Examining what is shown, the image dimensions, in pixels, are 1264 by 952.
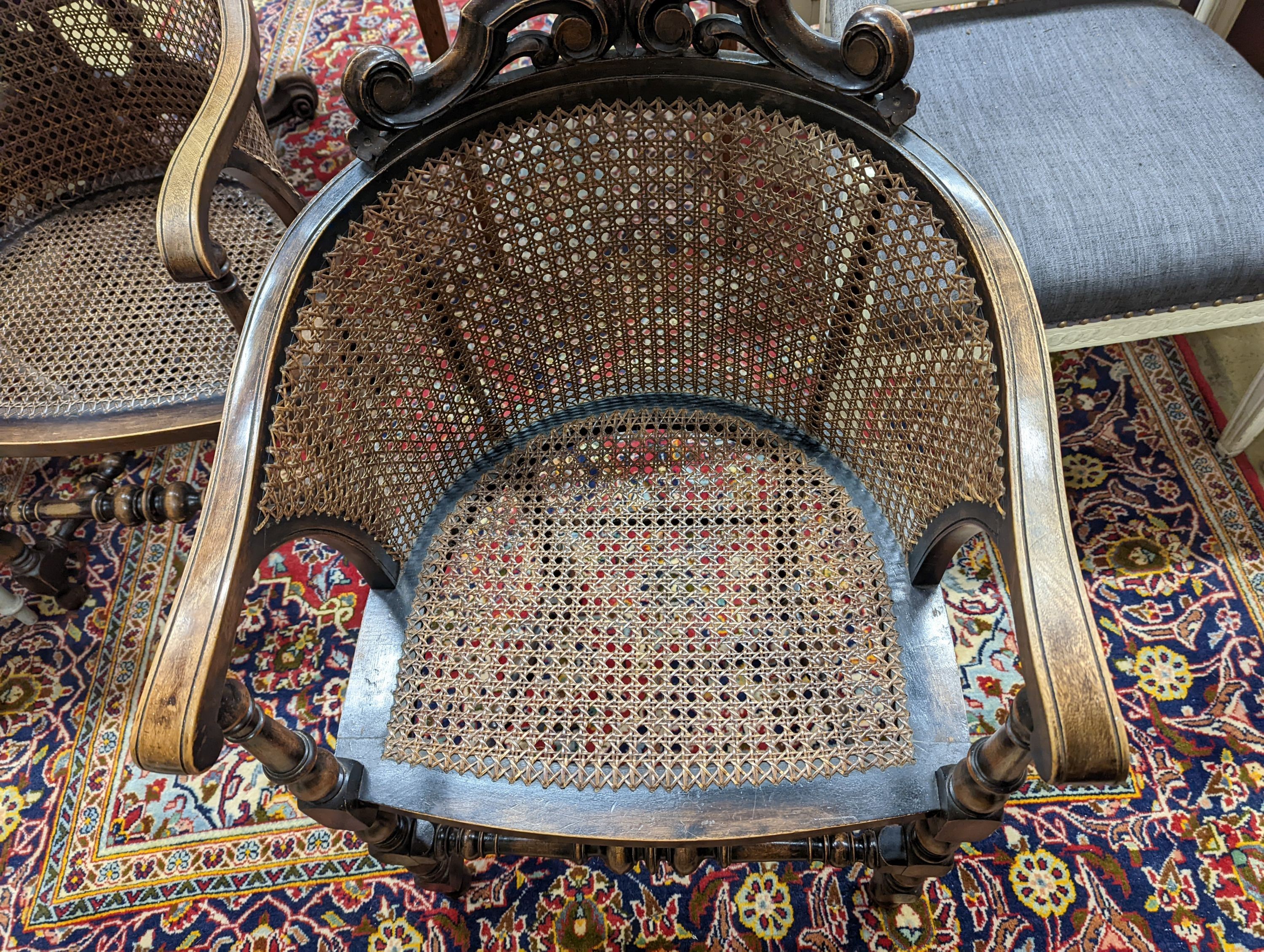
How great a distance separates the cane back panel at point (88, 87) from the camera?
46.3 inches

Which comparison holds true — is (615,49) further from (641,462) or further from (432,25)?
(432,25)

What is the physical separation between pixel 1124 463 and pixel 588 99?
1186 millimetres

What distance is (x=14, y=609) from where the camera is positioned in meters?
1.38

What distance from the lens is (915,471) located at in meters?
0.83

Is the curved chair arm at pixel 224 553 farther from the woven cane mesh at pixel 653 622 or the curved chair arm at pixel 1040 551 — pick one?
the curved chair arm at pixel 1040 551

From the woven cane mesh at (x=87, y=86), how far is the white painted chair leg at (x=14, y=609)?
2.02 feet

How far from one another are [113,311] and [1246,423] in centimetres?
185

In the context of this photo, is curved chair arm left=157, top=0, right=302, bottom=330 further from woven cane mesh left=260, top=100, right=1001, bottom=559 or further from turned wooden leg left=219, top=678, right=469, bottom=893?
turned wooden leg left=219, top=678, right=469, bottom=893

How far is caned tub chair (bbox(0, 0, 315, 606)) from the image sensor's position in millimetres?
1040

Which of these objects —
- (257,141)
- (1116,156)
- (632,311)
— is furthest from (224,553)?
(1116,156)

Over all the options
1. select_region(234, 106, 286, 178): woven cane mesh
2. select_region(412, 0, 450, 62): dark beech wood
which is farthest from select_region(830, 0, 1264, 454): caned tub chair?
select_region(412, 0, 450, 62): dark beech wood

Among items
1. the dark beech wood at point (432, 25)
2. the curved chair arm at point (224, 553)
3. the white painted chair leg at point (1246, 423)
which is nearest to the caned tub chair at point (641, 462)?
the curved chair arm at point (224, 553)

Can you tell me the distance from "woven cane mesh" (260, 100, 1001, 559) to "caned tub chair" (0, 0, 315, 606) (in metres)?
0.27

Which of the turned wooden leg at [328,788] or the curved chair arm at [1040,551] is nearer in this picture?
the curved chair arm at [1040,551]
